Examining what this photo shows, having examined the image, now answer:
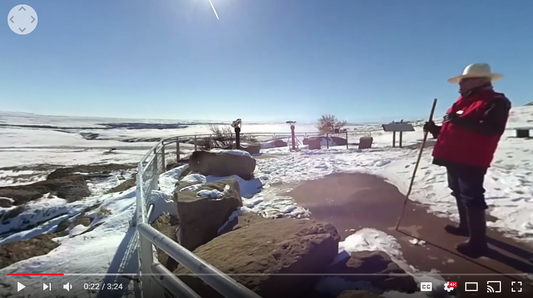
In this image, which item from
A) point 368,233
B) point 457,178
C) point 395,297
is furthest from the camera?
point 368,233

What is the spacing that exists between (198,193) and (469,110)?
3.36 meters

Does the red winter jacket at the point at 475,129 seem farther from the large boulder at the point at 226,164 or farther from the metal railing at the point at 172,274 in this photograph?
the large boulder at the point at 226,164

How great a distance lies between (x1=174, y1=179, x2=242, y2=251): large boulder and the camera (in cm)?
339

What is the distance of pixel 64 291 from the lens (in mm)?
1843

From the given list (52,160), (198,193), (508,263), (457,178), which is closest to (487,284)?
(508,263)

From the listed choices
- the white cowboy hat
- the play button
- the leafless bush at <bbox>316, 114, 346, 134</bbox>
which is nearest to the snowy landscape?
the play button

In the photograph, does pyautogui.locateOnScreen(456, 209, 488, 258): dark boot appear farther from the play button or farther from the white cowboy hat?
the play button

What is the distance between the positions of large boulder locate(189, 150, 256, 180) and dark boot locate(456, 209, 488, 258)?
4411 millimetres

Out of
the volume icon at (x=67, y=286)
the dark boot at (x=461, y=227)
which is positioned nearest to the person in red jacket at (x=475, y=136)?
the dark boot at (x=461, y=227)

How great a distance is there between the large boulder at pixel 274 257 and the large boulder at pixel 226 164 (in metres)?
3.68

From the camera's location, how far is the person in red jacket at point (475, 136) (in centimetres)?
210

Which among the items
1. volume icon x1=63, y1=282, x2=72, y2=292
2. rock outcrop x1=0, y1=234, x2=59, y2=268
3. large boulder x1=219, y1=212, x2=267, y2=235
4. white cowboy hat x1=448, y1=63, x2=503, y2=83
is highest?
white cowboy hat x1=448, y1=63, x2=503, y2=83

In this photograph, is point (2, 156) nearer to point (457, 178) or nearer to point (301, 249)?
point (301, 249)

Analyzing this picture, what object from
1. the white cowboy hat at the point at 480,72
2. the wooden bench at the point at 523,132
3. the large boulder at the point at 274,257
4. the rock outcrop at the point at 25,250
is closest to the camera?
the large boulder at the point at 274,257
